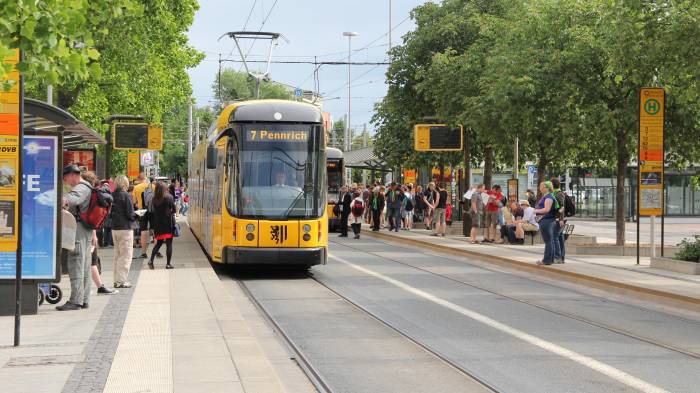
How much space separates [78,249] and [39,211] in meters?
0.87

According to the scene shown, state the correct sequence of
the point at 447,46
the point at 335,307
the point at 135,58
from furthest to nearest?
the point at 447,46 → the point at 135,58 → the point at 335,307

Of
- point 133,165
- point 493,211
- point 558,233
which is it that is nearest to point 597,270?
point 558,233

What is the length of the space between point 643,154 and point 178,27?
59.6ft

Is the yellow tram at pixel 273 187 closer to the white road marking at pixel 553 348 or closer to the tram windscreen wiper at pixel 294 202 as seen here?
the tram windscreen wiper at pixel 294 202

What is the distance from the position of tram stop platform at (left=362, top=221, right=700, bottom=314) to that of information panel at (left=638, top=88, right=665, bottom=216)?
1.40m

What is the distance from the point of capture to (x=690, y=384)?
369 inches

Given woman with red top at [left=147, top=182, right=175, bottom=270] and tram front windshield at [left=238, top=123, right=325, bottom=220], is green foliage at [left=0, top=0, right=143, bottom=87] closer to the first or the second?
tram front windshield at [left=238, top=123, right=325, bottom=220]

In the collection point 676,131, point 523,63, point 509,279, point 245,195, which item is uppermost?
point 523,63

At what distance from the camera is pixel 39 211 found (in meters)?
13.5

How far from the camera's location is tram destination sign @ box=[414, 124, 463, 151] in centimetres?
3759

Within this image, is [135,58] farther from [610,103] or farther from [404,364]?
[404,364]

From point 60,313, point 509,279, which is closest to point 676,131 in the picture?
point 509,279

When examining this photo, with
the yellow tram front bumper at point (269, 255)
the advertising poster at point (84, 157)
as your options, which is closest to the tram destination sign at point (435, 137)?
A: the advertising poster at point (84, 157)

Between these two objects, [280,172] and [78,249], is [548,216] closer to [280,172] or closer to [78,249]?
[280,172]
